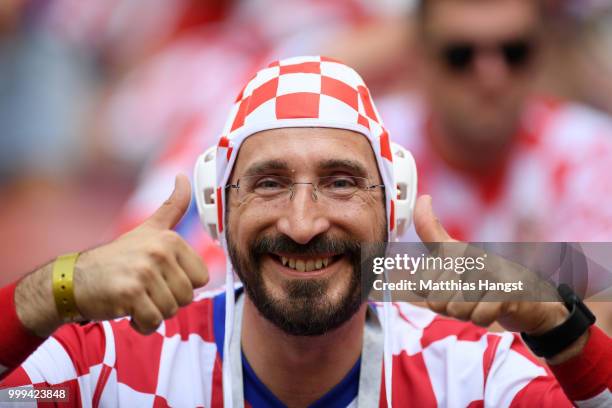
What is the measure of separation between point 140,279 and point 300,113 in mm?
824

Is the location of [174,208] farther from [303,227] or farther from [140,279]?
[303,227]

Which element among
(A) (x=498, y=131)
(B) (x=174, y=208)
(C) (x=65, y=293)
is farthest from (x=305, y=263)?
(A) (x=498, y=131)

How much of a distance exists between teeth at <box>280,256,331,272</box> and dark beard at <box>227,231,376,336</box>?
0.11 ft

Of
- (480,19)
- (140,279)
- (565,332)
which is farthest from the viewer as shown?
(480,19)

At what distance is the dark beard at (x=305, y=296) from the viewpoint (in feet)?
8.34

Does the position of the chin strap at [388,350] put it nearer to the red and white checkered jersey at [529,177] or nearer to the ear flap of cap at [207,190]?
the ear flap of cap at [207,190]

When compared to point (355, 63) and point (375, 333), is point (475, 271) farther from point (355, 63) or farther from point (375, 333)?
point (355, 63)

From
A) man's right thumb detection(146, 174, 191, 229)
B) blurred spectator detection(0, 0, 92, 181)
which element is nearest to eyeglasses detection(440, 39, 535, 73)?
blurred spectator detection(0, 0, 92, 181)

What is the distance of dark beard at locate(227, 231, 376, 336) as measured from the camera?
254cm

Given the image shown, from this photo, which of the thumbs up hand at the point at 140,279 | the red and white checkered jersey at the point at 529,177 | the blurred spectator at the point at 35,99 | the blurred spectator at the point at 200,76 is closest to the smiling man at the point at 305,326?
the thumbs up hand at the point at 140,279

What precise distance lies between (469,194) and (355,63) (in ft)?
3.22

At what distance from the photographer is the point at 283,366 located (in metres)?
2.74

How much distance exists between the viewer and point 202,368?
9.09 feet

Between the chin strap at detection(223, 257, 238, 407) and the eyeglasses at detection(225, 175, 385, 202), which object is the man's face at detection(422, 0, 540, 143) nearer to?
the eyeglasses at detection(225, 175, 385, 202)
